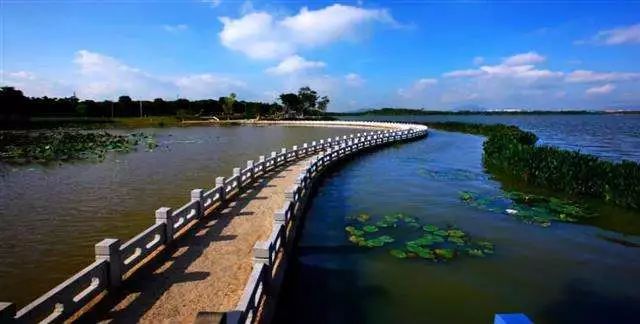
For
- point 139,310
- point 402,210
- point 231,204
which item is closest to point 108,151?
point 231,204

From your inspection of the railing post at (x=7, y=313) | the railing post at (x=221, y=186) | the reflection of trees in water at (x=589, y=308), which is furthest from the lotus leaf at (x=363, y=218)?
the railing post at (x=7, y=313)

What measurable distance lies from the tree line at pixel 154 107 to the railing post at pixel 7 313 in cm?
8285

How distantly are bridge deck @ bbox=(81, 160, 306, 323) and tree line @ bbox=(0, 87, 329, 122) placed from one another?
7883cm

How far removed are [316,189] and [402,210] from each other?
17.0ft

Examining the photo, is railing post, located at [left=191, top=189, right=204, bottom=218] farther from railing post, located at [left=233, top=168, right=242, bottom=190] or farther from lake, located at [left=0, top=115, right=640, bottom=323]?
railing post, located at [left=233, top=168, right=242, bottom=190]

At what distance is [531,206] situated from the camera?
17.5m

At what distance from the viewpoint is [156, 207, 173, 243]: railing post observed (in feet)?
31.7

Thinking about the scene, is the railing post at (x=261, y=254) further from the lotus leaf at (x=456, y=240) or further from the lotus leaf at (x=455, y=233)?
the lotus leaf at (x=455, y=233)

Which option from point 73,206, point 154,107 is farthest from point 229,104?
point 73,206

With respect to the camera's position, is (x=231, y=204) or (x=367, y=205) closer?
(x=231, y=204)

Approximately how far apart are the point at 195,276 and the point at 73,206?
410 inches

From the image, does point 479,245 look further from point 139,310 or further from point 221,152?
point 221,152

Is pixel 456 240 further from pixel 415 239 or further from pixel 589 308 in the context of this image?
pixel 589 308

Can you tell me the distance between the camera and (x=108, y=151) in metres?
35.3
